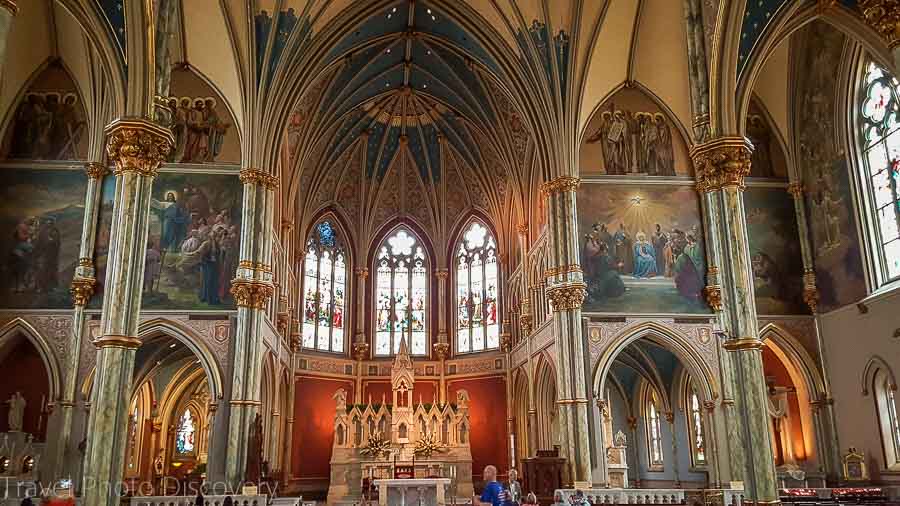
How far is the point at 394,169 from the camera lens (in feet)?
113

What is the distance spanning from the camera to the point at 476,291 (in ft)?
111

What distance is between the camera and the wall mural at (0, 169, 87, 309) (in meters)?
20.3

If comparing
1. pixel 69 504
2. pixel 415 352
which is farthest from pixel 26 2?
pixel 415 352

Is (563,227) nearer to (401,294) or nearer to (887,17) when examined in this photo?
(887,17)

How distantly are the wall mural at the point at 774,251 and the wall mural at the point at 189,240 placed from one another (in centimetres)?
1474

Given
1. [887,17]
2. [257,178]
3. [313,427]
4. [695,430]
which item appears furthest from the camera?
[313,427]

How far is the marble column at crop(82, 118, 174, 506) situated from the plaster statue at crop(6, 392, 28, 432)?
31.9 feet

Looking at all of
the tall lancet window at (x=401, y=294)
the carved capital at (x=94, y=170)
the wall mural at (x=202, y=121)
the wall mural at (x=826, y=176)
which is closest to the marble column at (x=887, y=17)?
the wall mural at (x=826, y=176)

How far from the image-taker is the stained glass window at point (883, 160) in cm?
1917

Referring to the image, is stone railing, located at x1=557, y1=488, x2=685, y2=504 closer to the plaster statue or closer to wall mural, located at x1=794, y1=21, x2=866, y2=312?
wall mural, located at x1=794, y1=21, x2=866, y2=312

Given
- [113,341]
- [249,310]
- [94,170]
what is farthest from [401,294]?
[113,341]

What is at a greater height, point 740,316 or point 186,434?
point 740,316

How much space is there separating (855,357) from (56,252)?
69.7 feet

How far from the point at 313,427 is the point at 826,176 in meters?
20.6
